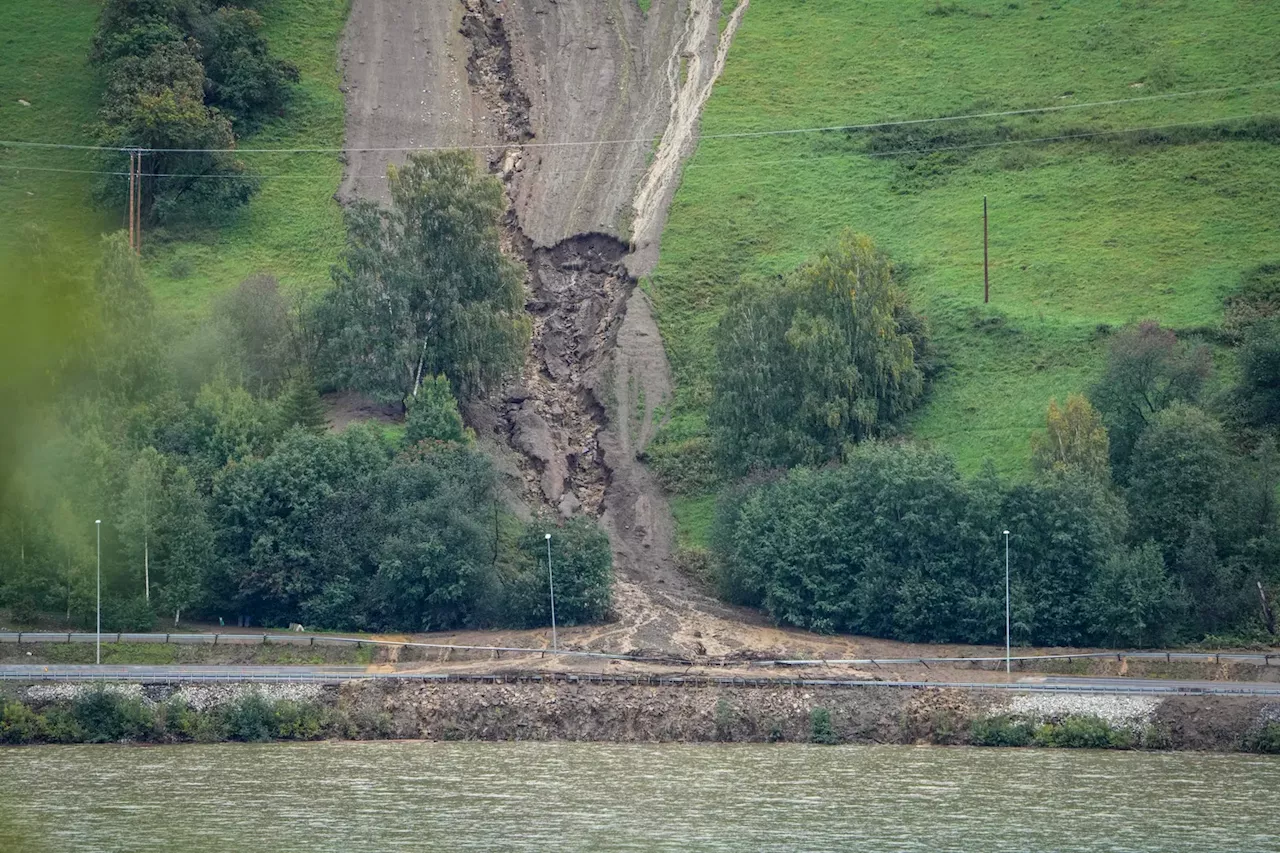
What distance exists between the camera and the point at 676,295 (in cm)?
8450

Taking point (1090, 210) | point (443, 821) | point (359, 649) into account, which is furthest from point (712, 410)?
point (443, 821)

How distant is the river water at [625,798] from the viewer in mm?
39875

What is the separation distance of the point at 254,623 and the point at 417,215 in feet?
62.8

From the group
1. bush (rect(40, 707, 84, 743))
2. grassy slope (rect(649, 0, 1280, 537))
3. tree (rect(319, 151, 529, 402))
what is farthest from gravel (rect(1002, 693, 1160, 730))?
tree (rect(319, 151, 529, 402))

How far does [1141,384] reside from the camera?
225ft

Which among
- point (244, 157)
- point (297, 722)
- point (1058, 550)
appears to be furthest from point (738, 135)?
point (297, 722)

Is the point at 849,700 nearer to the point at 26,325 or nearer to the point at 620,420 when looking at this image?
the point at 620,420

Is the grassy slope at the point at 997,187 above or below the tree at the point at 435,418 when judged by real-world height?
above

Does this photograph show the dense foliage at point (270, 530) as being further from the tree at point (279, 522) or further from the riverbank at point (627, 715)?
the riverbank at point (627, 715)

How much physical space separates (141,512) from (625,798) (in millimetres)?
26026

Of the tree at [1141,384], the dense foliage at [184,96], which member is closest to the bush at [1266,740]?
the tree at [1141,384]

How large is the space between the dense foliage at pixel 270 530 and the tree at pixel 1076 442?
1673 centimetres

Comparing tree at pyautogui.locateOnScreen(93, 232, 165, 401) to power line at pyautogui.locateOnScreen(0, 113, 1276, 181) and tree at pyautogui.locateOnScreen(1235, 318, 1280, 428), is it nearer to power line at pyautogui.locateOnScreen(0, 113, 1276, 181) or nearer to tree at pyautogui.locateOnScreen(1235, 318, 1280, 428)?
power line at pyautogui.locateOnScreen(0, 113, 1276, 181)

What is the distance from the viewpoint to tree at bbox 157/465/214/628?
63594mm
